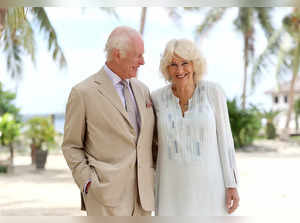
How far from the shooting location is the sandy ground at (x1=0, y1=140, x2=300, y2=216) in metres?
9.38

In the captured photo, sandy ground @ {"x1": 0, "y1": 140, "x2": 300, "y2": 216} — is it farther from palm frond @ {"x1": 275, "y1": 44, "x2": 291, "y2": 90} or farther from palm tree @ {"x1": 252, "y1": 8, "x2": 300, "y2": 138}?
palm frond @ {"x1": 275, "y1": 44, "x2": 291, "y2": 90}

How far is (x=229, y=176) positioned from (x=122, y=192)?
591 mm

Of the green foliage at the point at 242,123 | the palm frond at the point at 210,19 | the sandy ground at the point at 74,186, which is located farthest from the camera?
the palm frond at the point at 210,19

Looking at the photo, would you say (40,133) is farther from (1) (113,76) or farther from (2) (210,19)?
(2) (210,19)

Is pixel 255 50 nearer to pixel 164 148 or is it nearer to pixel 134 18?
pixel 164 148

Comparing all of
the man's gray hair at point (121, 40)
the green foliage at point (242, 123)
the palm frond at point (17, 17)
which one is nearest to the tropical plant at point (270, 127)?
the green foliage at point (242, 123)

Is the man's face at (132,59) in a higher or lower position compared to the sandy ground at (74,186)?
higher

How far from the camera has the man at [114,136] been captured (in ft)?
6.60

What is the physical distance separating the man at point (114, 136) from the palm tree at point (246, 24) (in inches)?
710

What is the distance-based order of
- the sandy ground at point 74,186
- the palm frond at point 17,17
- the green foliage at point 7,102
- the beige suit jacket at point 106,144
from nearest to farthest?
the palm frond at point 17,17, the beige suit jacket at point 106,144, the sandy ground at point 74,186, the green foliage at point 7,102

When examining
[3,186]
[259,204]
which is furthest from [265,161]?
[3,186]

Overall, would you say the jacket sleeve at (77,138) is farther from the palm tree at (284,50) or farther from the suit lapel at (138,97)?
the palm tree at (284,50)

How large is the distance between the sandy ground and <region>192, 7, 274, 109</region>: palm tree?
531cm

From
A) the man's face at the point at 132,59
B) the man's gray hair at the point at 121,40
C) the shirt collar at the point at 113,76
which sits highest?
the man's gray hair at the point at 121,40
